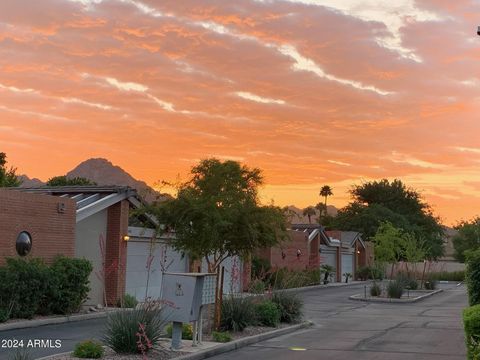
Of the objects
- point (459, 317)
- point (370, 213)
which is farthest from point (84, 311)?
point (370, 213)

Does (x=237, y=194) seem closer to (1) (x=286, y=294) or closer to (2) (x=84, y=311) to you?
(1) (x=286, y=294)

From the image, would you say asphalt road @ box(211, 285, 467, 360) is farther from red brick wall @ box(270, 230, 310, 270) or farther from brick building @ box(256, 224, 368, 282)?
red brick wall @ box(270, 230, 310, 270)

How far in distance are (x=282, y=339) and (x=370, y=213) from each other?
7194 cm

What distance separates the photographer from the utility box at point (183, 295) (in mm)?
13156

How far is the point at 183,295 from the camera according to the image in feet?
43.7

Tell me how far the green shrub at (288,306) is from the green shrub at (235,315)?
2.36 metres

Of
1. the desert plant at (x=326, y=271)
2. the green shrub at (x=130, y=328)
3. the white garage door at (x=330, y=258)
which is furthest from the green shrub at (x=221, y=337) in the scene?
the white garage door at (x=330, y=258)

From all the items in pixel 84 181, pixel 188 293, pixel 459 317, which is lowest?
pixel 459 317

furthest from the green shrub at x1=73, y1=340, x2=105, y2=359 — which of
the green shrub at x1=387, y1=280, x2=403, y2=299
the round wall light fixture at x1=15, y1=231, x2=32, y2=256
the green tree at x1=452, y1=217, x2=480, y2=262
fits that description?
the green tree at x1=452, y1=217, x2=480, y2=262

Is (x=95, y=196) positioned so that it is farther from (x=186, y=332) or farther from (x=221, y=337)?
(x=221, y=337)

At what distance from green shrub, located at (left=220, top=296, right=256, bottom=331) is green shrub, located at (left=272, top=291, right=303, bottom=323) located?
7.74ft

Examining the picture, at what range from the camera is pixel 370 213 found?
284 ft

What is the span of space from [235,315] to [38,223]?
783 cm

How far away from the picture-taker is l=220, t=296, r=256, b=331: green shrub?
653 inches
